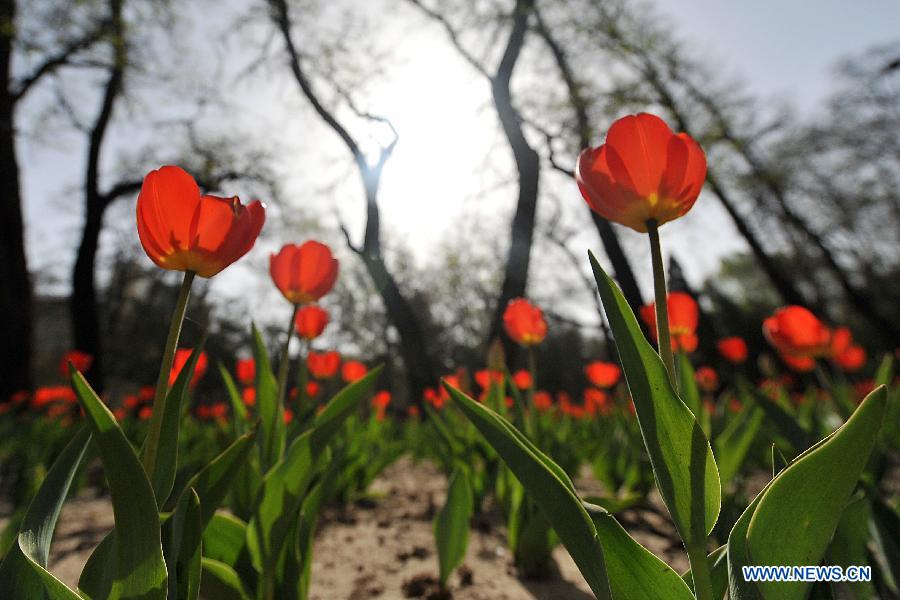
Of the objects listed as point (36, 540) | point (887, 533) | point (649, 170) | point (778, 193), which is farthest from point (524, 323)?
point (778, 193)

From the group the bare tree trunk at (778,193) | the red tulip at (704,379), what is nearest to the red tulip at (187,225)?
the red tulip at (704,379)

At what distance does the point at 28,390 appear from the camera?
659 cm

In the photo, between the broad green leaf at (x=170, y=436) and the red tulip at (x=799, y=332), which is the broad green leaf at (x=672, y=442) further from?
the red tulip at (x=799, y=332)

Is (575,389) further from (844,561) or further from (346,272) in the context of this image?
(844,561)

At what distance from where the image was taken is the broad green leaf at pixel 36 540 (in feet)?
2.08

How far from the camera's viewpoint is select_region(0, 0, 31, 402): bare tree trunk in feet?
21.4

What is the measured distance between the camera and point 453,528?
1.33 m

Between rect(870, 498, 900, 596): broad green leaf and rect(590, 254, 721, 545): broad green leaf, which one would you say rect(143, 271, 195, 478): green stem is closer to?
rect(590, 254, 721, 545): broad green leaf

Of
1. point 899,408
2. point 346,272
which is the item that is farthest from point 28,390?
point 346,272

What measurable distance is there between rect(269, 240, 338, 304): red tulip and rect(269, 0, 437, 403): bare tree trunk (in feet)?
7.68

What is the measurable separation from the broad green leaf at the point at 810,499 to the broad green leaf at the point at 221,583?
0.83 metres

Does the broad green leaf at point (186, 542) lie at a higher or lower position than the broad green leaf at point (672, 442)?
lower

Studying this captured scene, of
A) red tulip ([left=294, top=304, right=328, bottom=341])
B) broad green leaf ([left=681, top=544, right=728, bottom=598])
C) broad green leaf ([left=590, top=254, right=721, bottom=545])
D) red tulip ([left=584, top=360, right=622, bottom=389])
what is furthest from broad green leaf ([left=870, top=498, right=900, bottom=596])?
red tulip ([left=584, top=360, right=622, bottom=389])

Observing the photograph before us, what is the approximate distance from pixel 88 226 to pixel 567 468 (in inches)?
359
